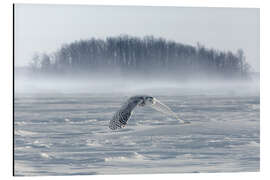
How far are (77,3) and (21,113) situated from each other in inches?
49.6

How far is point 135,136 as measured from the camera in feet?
21.2

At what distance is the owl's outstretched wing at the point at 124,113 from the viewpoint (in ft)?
21.2

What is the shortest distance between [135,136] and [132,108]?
11.4 inches

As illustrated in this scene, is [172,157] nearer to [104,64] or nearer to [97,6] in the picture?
[104,64]

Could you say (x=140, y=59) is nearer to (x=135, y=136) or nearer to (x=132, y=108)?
(x=132, y=108)

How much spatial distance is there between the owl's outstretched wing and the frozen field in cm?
5

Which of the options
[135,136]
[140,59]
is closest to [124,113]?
[135,136]

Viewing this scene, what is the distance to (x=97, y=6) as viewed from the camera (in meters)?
6.51

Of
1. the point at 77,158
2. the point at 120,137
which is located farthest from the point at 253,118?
the point at 77,158

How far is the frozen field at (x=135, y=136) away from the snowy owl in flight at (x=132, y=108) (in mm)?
47

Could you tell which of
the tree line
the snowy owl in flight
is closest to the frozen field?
the snowy owl in flight

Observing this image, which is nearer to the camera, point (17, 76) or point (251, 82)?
point (17, 76)

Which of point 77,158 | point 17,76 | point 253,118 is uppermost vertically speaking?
point 17,76

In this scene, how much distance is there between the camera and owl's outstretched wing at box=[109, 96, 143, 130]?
6.45 meters
